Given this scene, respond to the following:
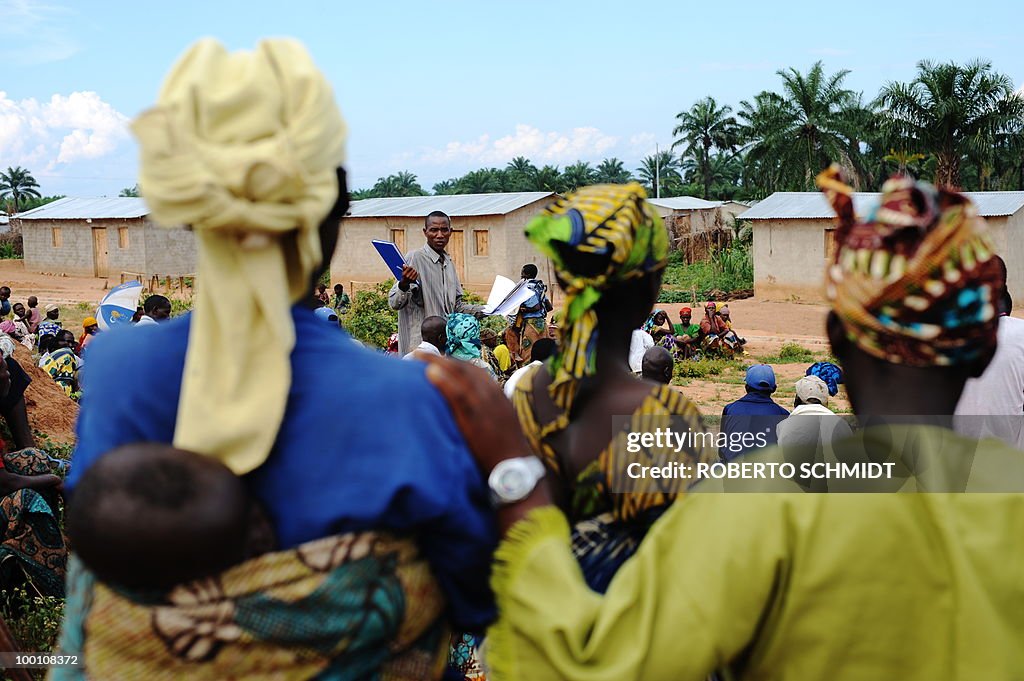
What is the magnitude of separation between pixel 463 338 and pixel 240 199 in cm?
498

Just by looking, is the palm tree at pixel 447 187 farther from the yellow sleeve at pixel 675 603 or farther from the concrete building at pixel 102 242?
the yellow sleeve at pixel 675 603

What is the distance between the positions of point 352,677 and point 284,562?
0.71 ft

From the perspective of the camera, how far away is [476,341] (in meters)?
6.38

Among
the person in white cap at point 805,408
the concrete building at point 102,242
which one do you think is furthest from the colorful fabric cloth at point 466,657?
the concrete building at point 102,242

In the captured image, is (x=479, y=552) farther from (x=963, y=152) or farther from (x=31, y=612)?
(x=963, y=152)

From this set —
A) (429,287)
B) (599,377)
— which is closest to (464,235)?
(429,287)

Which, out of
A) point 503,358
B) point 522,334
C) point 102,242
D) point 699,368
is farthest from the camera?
point 102,242

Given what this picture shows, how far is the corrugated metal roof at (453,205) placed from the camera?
86.3 feet

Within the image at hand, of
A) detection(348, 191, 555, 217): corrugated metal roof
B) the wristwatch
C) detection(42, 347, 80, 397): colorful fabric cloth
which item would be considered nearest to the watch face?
the wristwatch

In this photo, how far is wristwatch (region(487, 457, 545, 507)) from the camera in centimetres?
149

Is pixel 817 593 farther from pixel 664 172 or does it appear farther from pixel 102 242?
pixel 664 172

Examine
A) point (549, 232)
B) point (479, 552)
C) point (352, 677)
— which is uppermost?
point (549, 232)

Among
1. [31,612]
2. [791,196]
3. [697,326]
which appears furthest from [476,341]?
[791,196]

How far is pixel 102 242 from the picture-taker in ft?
104
